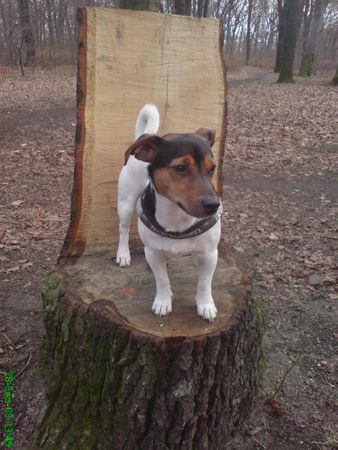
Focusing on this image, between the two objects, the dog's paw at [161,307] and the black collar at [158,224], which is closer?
the black collar at [158,224]

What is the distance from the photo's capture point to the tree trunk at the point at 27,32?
19672mm

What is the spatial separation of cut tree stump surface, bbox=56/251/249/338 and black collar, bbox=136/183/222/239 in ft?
1.63

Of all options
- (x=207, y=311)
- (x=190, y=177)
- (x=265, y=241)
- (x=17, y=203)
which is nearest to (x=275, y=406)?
(x=207, y=311)

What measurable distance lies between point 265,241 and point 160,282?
9.46 feet

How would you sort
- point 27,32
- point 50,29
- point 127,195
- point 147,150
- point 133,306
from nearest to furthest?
point 147,150 < point 133,306 < point 127,195 < point 27,32 < point 50,29

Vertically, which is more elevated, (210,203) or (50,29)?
(50,29)

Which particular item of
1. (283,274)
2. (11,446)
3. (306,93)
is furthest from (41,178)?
(306,93)

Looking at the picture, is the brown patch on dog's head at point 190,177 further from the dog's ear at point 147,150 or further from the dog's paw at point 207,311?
the dog's paw at point 207,311

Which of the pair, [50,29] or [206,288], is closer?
[206,288]

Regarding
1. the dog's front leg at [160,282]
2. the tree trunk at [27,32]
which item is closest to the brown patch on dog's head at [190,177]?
the dog's front leg at [160,282]

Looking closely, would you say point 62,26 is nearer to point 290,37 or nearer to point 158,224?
point 290,37

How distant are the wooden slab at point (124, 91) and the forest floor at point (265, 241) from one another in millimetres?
1187

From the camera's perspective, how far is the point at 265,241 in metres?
5.03

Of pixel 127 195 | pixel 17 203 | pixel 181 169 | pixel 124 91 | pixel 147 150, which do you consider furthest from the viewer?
pixel 17 203
